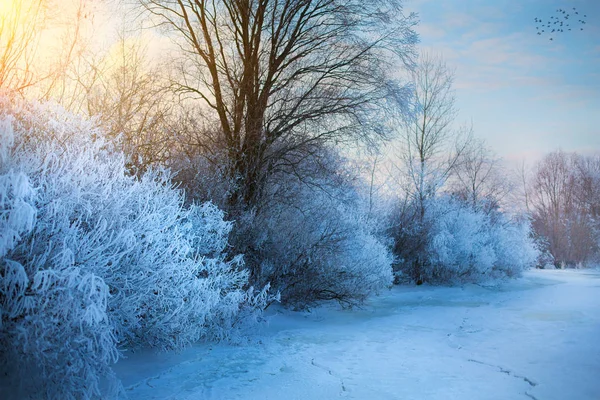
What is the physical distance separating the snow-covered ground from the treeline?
1.44ft

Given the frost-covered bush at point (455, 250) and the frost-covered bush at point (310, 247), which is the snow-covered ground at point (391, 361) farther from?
the frost-covered bush at point (455, 250)

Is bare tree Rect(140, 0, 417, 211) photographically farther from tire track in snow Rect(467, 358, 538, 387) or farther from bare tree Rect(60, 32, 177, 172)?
tire track in snow Rect(467, 358, 538, 387)

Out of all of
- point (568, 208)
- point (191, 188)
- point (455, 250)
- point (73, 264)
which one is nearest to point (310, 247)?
point (191, 188)

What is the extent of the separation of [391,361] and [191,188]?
391 centimetres

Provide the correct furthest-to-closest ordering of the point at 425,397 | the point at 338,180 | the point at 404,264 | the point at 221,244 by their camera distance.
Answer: the point at 404,264, the point at 338,180, the point at 221,244, the point at 425,397

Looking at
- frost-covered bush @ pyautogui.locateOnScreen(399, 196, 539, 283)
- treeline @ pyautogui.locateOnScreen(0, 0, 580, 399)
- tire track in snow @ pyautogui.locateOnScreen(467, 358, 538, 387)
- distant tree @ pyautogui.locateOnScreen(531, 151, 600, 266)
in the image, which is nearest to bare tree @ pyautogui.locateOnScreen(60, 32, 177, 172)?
treeline @ pyautogui.locateOnScreen(0, 0, 580, 399)

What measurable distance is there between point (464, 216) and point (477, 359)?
11.6 meters

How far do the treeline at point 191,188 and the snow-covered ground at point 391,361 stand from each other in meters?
0.44

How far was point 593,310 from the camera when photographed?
9.30m

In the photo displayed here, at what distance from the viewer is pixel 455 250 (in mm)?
15898

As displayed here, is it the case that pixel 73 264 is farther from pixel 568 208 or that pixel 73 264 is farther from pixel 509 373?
pixel 568 208

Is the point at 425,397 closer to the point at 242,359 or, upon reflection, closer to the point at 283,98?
the point at 242,359

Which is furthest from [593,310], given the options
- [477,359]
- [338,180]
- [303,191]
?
[303,191]

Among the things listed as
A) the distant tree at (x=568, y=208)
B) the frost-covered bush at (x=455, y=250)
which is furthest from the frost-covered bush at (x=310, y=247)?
the distant tree at (x=568, y=208)
